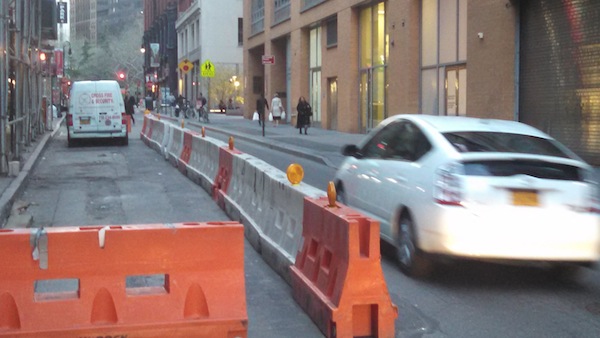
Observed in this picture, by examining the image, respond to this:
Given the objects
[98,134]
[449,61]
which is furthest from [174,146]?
[449,61]

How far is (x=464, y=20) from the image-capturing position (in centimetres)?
2336

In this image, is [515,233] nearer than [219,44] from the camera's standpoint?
Yes

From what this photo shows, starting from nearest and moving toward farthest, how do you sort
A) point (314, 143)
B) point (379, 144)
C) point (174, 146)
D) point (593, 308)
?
point (593, 308) → point (379, 144) → point (174, 146) → point (314, 143)

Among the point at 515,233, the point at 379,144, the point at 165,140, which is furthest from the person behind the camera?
the point at 165,140

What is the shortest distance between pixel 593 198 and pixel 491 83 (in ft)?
46.5

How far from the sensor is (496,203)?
24.0ft

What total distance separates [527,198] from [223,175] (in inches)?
257

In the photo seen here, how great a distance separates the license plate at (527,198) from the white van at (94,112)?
20841mm

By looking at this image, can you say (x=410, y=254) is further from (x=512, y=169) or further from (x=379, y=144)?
(x=379, y=144)

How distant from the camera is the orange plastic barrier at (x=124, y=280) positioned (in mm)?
5203

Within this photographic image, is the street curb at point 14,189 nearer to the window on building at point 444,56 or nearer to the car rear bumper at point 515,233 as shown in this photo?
the car rear bumper at point 515,233

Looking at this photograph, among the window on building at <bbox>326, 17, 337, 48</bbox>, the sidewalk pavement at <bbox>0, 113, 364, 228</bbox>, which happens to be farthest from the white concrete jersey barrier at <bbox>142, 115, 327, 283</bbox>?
the window on building at <bbox>326, 17, 337, 48</bbox>

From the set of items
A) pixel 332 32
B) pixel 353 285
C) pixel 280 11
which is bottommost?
pixel 353 285

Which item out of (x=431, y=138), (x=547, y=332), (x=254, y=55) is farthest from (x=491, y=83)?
(x=254, y=55)
